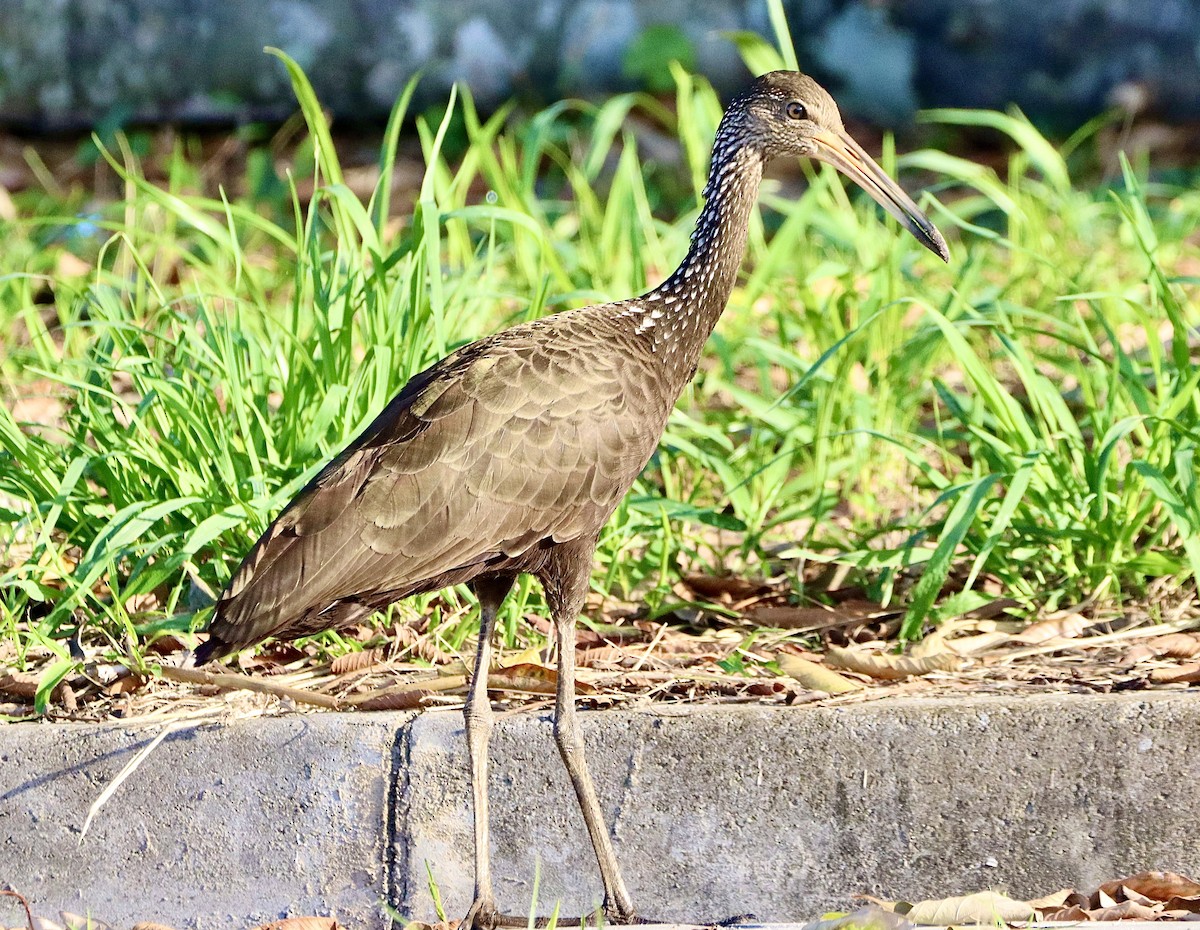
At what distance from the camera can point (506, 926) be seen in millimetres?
3584

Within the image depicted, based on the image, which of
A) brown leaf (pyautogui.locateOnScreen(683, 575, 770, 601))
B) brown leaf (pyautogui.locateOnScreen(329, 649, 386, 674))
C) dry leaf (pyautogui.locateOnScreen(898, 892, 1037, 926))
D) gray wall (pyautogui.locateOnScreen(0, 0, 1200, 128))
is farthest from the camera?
gray wall (pyautogui.locateOnScreen(0, 0, 1200, 128))

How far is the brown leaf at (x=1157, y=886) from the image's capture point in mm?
3305

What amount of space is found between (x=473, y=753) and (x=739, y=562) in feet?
5.02

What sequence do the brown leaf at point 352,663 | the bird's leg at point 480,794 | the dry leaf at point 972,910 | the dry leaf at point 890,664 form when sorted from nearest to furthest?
1. the dry leaf at point 972,910
2. the bird's leg at point 480,794
3. the dry leaf at point 890,664
4. the brown leaf at point 352,663

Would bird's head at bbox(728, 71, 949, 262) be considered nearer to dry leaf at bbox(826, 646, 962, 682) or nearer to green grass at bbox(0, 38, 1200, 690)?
green grass at bbox(0, 38, 1200, 690)

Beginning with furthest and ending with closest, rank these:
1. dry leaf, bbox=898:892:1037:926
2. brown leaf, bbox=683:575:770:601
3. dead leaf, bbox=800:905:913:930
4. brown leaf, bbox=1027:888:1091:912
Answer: brown leaf, bbox=683:575:770:601 → brown leaf, bbox=1027:888:1091:912 → dry leaf, bbox=898:892:1037:926 → dead leaf, bbox=800:905:913:930

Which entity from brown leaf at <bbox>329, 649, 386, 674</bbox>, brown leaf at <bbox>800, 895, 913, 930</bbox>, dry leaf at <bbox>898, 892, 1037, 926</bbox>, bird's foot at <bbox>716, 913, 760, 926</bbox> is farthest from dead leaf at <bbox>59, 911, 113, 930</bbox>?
dry leaf at <bbox>898, 892, 1037, 926</bbox>

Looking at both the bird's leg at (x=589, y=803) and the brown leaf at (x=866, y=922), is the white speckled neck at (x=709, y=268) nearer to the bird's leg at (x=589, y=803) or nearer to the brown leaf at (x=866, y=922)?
the bird's leg at (x=589, y=803)

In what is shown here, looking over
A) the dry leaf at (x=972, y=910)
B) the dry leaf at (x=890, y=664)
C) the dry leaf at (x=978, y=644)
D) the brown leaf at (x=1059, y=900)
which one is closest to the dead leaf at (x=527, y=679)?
the dry leaf at (x=890, y=664)

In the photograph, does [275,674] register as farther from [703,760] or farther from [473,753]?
[703,760]

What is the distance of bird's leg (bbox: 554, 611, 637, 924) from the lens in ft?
11.4

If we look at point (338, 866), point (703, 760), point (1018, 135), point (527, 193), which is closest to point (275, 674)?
point (338, 866)

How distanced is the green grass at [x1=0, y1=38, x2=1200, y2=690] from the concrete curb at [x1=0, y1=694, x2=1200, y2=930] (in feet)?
1.68

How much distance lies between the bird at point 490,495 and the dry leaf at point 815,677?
1.82 ft
